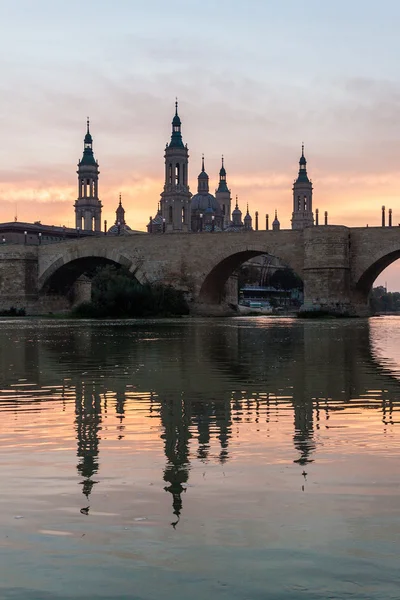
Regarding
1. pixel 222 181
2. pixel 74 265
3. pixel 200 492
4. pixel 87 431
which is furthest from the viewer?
pixel 222 181

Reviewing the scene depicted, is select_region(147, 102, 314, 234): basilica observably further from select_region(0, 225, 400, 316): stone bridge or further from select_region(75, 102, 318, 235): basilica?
select_region(0, 225, 400, 316): stone bridge

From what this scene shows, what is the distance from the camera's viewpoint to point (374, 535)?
4.79 meters

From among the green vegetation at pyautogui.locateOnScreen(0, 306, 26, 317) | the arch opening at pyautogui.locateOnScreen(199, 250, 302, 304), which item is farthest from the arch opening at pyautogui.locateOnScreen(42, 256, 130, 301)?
the arch opening at pyautogui.locateOnScreen(199, 250, 302, 304)

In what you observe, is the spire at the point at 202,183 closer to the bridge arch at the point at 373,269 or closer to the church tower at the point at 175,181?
the church tower at the point at 175,181

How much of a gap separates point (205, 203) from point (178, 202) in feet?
88.6

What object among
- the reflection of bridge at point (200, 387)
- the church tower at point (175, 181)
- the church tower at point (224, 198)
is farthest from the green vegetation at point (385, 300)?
the reflection of bridge at point (200, 387)

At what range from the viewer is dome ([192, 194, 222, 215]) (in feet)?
508

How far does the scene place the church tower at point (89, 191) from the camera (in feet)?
455

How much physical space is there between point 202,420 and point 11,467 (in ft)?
9.51

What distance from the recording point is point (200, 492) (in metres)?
5.78

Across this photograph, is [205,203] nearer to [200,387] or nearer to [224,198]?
[224,198]

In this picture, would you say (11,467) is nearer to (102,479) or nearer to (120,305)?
(102,479)

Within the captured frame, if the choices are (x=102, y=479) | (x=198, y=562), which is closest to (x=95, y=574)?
(x=198, y=562)

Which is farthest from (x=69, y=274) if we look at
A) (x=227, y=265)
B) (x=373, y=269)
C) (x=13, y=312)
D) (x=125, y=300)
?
(x=373, y=269)
